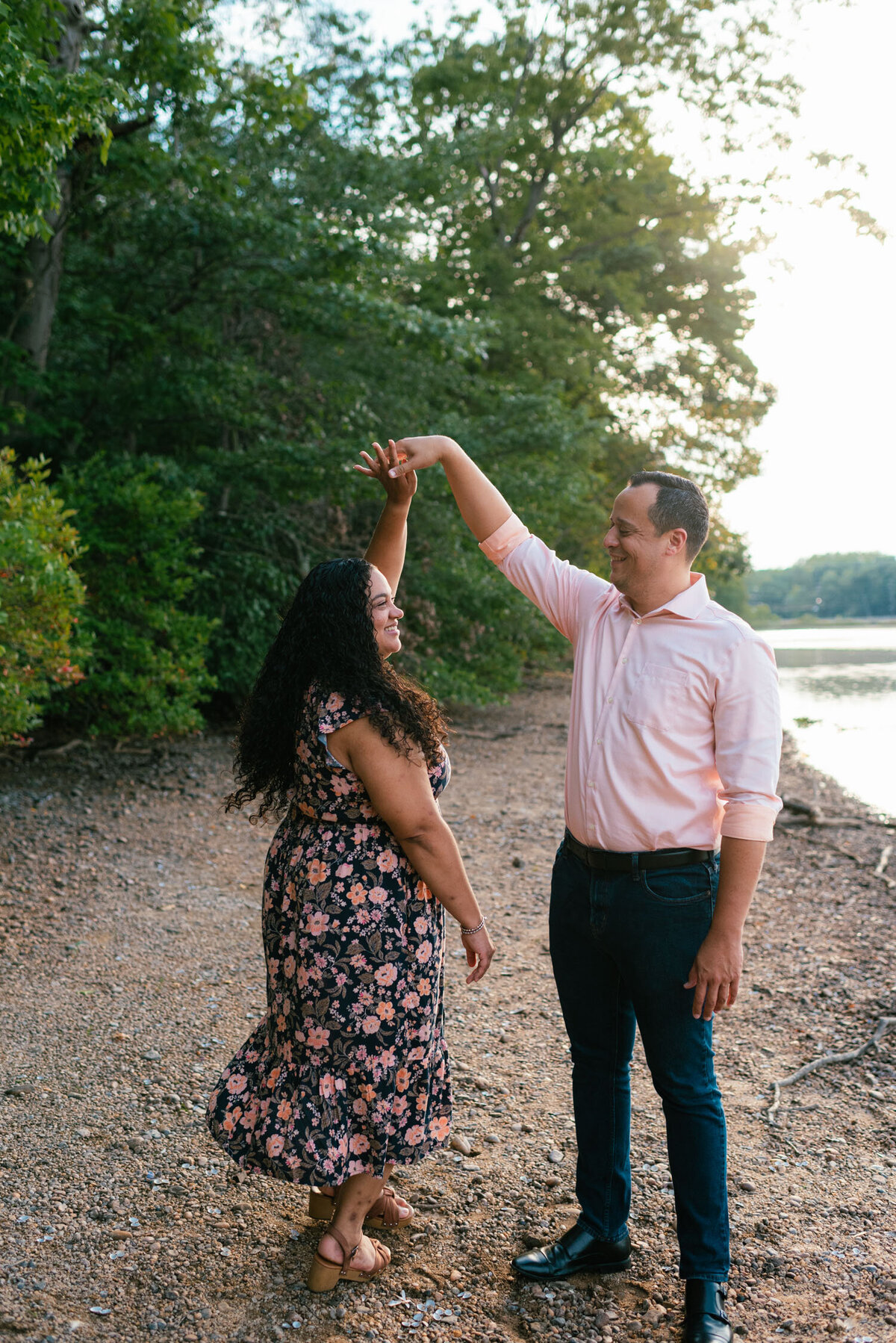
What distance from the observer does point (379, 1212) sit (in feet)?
9.45

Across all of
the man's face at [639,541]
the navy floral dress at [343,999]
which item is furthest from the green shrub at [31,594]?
the man's face at [639,541]

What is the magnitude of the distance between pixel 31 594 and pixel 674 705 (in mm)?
5134

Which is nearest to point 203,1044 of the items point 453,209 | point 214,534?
point 214,534

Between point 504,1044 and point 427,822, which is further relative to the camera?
point 504,1044

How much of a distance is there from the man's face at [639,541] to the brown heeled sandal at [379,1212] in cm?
187

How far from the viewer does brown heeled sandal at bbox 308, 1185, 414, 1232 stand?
281 cm

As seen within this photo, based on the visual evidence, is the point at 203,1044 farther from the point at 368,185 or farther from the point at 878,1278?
the point at 368,185

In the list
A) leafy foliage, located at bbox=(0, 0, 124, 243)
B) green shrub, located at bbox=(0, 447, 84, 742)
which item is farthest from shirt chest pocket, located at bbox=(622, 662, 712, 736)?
green shrub, located at bbox=(0, 447, 84, 742)

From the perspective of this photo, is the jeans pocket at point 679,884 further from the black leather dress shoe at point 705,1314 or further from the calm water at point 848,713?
the calm water at point 848,713

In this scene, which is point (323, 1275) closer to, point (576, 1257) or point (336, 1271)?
point (336, 1271)

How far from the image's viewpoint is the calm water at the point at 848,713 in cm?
1263

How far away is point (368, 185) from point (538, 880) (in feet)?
26.0

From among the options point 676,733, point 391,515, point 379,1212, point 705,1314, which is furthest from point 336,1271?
point 391,515

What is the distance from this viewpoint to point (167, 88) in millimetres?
9023
